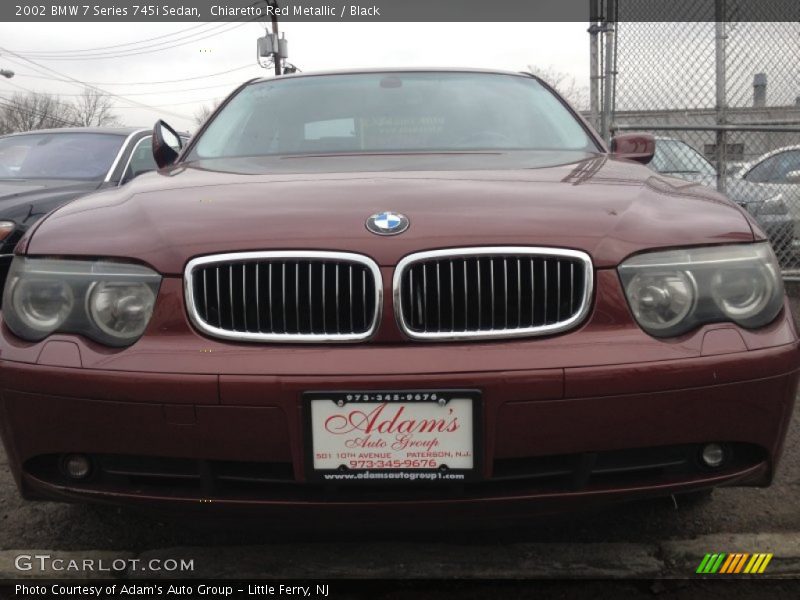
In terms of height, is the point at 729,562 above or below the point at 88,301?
below

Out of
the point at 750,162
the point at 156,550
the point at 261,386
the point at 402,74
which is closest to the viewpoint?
the point at 261,386

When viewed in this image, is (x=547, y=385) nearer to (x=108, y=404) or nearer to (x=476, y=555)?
(x=476, y=555)

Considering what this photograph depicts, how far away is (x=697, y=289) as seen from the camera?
195 centimetres

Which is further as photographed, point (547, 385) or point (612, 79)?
point (612, 79)

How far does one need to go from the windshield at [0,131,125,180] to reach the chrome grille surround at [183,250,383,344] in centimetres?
417

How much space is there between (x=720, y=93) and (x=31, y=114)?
55.3 m

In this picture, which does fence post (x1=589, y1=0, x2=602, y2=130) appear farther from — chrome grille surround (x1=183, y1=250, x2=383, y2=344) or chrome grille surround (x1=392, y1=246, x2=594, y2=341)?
chrome grille surround (x1=183, y1=250, x2=383, y2=344)

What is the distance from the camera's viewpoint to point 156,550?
Result: 238cm

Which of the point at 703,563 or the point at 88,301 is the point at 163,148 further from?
the point at 703,563

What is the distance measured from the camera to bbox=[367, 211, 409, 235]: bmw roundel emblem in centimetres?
194

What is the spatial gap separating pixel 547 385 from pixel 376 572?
84 centimetres

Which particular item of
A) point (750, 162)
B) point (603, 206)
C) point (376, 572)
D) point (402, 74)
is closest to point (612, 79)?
point (750, 162)

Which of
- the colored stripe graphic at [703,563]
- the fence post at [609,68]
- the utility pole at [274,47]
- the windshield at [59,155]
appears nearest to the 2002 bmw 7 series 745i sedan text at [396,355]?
the colored stripe graphic at [703,563]

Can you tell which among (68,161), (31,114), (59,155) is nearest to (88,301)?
(68,161)
